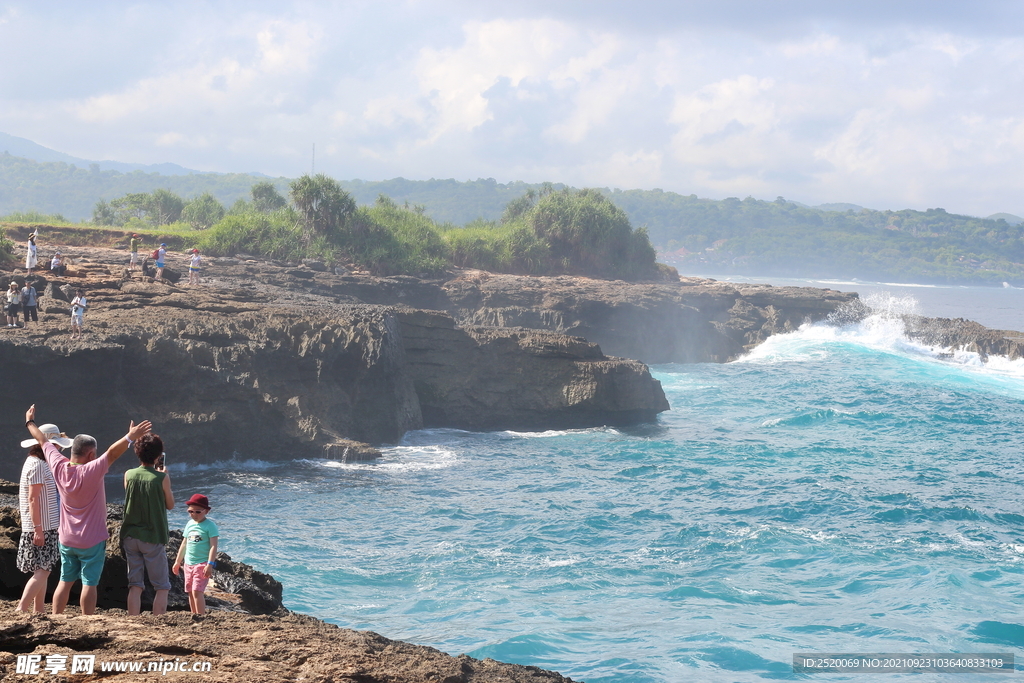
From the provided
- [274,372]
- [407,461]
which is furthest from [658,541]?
[274,372]

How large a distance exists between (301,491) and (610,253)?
35.2 metres

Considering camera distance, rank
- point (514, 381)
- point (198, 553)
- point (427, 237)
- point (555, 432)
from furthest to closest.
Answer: point (427, 237) < point (514, 381) < point (555, 432) < point (198, 553)

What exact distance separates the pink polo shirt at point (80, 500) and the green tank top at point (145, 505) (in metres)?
0.27

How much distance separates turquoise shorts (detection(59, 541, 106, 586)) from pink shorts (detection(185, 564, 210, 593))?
30.4 inches

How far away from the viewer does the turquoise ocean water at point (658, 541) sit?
11953 mm

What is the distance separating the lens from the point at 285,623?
672 centimetres

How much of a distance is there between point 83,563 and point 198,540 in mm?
975

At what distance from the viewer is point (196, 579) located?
7.32 m

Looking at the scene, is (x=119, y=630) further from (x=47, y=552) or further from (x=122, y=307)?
(x=122, y=307)

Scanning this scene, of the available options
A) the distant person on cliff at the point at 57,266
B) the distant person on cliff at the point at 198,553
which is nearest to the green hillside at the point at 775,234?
the distant person on cliff at the point at 57,266

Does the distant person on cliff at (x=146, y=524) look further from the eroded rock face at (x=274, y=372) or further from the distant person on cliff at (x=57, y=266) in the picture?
the distant person on cliff at (x=57, y=266)

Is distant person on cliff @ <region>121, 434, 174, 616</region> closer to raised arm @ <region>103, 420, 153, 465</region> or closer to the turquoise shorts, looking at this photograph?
raised arm @ <region>103, 420, 153, 465</region>

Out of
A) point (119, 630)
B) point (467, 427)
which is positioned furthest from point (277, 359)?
point (119, 630)

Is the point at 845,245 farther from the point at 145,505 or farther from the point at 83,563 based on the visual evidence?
the point at 83,563
